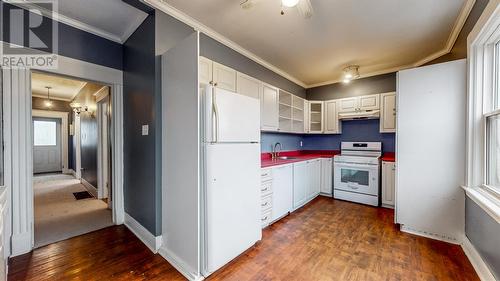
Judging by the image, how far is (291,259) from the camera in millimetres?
1994

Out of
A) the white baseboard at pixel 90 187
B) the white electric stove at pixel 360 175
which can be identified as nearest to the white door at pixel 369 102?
the white electric stove at pixel 360 175

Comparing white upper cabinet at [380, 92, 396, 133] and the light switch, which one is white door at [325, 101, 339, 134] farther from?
the light switch

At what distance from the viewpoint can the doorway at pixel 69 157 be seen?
286cm

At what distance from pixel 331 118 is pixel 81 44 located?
4.48 meters

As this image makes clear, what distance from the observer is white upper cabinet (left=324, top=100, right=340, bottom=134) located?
4.39 m

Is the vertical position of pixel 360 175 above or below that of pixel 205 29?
below

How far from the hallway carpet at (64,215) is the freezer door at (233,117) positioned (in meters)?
2.38

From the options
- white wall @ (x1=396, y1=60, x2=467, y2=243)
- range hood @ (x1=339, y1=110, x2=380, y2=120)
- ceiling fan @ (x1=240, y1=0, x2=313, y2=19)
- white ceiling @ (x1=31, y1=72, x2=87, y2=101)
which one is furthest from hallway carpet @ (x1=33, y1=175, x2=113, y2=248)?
range hood @ (x1=339, y1=110, x2=380, y2=120)

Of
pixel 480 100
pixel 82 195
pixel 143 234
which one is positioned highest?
pixel 480 100

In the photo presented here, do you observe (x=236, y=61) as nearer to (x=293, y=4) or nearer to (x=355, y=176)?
(x=293, y=4)

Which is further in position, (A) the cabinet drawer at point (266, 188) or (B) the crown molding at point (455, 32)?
(A) the cabinet drawer at point (266, 188)

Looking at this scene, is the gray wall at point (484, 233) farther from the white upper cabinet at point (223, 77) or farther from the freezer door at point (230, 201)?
the white upper cabinet at point (223, 77)

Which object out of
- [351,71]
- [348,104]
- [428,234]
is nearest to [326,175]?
[348,104]

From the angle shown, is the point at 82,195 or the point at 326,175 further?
the point at 82,195
